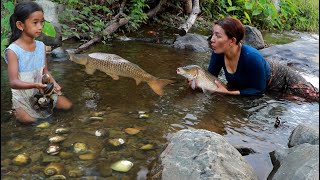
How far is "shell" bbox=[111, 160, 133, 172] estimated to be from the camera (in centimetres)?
356

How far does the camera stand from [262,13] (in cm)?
1383

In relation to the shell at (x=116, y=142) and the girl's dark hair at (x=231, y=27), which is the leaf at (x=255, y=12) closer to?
the girl's dark hair at (x=231, y=27)

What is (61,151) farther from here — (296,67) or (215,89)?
(296,67)

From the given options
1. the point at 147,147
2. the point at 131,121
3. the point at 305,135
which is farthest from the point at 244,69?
the point at 147,147

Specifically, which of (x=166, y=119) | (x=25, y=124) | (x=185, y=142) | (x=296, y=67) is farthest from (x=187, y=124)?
(x=296, y=67)

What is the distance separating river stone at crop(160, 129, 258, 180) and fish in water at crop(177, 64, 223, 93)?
79.0 inches

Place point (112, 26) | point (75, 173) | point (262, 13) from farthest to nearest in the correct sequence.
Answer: point (262, 13) < point (112, 26) < point (75, 173)

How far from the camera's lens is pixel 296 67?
790 cm

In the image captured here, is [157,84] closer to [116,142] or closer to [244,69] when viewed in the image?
[244,69]

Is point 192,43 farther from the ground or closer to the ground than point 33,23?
closer to the ground

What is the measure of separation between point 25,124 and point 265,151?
2746mm

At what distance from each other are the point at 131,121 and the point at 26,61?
1.44 meters

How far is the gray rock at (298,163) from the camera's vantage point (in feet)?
9.86

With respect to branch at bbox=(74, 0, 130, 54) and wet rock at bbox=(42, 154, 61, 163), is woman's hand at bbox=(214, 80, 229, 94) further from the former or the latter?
branch at bbox=(74, 0, 130, 54)
